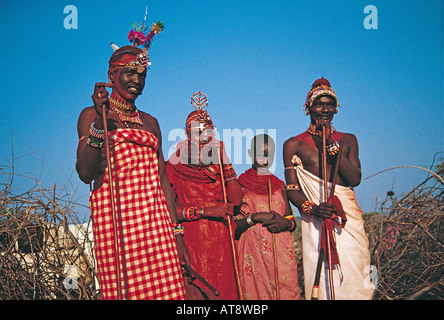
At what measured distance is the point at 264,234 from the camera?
5410 millimetres

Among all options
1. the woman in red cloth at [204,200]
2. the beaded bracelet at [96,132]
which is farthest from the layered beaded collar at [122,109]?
the woman in red cloth at [204,200]

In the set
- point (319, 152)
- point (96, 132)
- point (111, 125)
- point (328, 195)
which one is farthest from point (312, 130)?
point (96, 132)

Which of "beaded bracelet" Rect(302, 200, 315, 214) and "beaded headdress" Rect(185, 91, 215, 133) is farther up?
"beaded headdress" Rect(185, 91, 215, 133)

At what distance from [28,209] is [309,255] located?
3.19 m

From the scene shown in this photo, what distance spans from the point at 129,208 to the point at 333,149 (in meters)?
2.44

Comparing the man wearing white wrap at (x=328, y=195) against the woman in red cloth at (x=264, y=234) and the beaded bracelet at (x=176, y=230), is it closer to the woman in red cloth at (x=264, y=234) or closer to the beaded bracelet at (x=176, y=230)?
the woman in red cloth at (x=264, y=234)

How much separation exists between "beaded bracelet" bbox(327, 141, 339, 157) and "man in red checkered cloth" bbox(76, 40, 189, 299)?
2.01 metres

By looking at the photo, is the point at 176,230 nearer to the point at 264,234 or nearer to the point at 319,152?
the point at 264,234

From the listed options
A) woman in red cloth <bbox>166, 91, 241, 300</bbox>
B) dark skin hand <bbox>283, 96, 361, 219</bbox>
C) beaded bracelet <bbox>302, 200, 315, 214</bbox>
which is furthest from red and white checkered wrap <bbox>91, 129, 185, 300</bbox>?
dark skin hand <bbox>283, 96, 361, 219</bbox>

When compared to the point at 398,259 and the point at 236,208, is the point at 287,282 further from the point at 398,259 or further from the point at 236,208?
the point at 398,259

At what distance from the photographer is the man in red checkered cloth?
367 cm

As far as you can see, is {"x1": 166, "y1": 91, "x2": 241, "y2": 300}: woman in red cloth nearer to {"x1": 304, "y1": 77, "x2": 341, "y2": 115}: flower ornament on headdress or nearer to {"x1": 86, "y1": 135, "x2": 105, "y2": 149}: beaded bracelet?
{"x1": 304, "y1": 77, "x2": 341, "y2": 115}: flower ornament on headdress

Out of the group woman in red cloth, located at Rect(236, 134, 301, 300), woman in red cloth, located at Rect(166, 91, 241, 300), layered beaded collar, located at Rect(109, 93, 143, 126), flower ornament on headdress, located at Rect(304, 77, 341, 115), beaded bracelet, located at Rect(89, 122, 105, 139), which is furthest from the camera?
flower ornament on headdress, located at Rect(304, 77, 341, 115)

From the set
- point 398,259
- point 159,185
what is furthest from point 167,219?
point 398,259
